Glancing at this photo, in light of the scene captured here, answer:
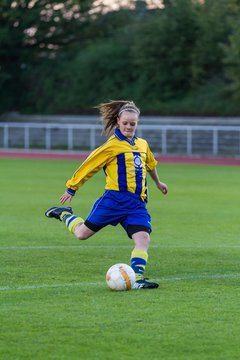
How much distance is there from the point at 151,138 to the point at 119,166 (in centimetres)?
3686

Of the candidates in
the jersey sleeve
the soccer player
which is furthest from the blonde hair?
the jersey sleeve

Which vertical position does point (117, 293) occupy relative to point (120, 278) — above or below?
below

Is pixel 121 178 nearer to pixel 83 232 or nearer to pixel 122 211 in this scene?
pixel 122 211

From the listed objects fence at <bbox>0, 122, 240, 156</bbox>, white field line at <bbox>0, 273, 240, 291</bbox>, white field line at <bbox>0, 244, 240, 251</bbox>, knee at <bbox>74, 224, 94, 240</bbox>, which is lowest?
fence at <bbox>0, 122, 240, 156</bbox>

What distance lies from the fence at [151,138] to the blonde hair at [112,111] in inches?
1341

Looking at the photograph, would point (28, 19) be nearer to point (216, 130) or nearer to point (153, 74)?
point (153, 74)

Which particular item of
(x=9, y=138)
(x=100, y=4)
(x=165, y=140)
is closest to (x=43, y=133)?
(x=9, y=138)

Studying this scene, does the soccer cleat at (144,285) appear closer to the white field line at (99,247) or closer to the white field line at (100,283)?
the white field line at (100,283)

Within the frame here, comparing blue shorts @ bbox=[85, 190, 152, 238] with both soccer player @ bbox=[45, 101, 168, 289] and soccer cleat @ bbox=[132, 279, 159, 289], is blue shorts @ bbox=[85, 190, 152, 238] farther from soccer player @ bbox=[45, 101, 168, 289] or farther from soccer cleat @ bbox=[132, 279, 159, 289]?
soccer cleat @ bbox=[132, 279, 159, 289]

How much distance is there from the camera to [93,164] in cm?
1015

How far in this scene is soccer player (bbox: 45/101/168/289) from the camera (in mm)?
9984

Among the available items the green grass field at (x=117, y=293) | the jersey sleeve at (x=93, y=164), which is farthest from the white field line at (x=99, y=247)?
the jersey sleeve at (x=93, y=164)

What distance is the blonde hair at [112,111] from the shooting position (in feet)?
33.3

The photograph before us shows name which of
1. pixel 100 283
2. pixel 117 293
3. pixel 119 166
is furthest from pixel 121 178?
pixel 117 293
